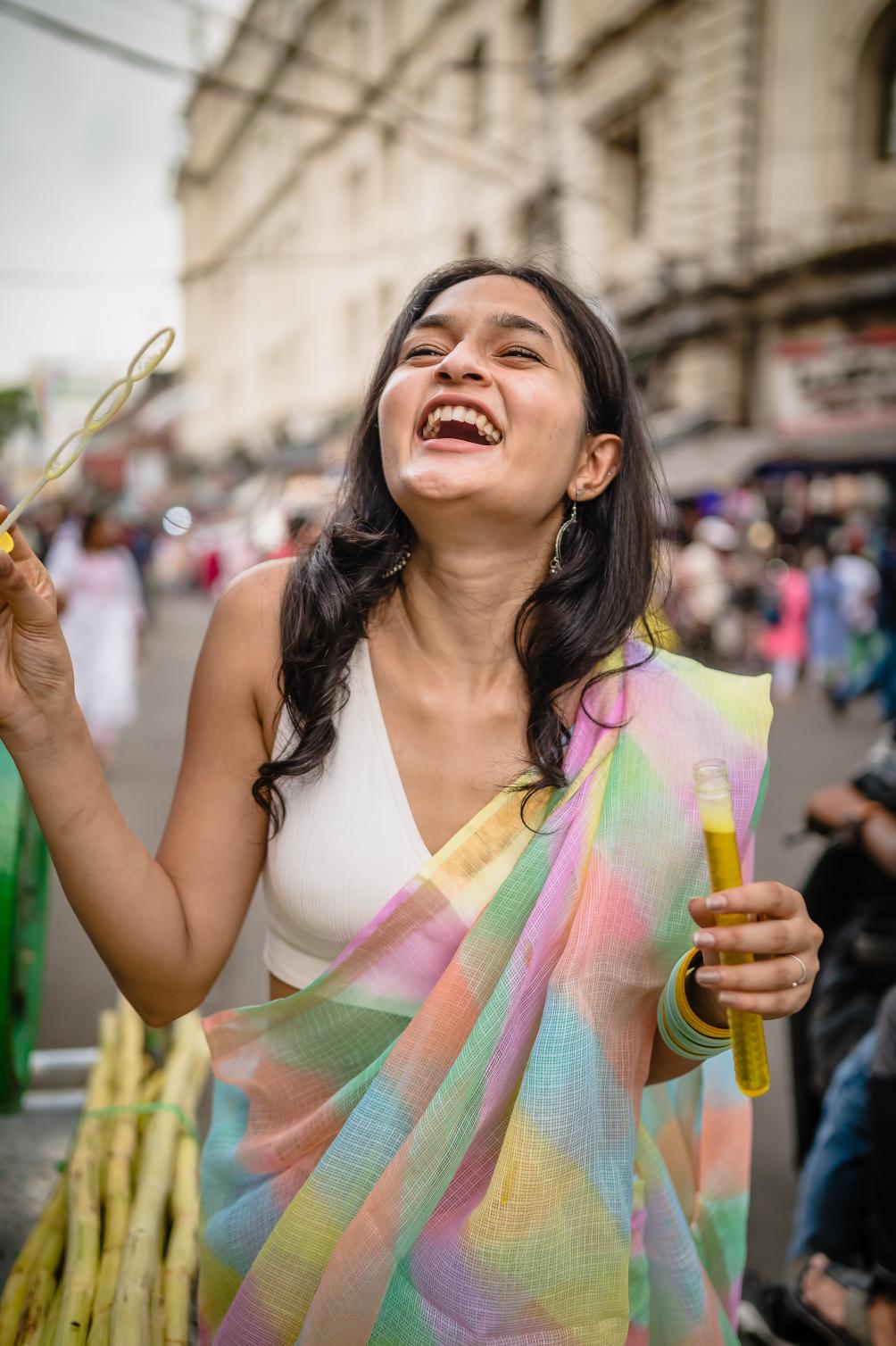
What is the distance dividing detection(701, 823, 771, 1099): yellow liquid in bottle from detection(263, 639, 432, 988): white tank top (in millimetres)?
433

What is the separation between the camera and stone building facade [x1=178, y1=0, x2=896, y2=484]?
13086 millimetres

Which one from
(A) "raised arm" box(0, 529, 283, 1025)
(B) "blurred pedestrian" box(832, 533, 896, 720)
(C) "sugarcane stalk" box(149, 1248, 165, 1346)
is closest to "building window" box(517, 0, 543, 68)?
(B) "blurred pedestrian" box(832, 533, 896, 720)

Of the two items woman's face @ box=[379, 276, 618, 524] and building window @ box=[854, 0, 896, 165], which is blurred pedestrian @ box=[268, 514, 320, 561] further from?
building window @ box=[854, 0, 896, 165]

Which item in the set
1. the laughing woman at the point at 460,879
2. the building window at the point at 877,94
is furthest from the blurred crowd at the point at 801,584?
the laughing woman at the point at 460,879

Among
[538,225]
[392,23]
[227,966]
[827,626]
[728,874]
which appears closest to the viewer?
[728,874]

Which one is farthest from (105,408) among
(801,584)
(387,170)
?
(387,170)

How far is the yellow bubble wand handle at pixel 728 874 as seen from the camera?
1.00 m

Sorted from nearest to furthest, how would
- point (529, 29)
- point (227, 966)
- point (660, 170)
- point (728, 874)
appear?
1. point (728, 874)
2. point (227, 966)
3. point (660, 170)
4. point (529, 29)

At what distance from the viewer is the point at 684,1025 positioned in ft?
4.12

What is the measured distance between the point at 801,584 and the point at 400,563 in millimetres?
10099

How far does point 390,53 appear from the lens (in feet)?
61.6

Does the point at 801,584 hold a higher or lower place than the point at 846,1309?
higher

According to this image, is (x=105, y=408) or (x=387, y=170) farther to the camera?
(x=387, y=170)

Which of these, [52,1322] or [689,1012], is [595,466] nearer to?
[689,1012]
